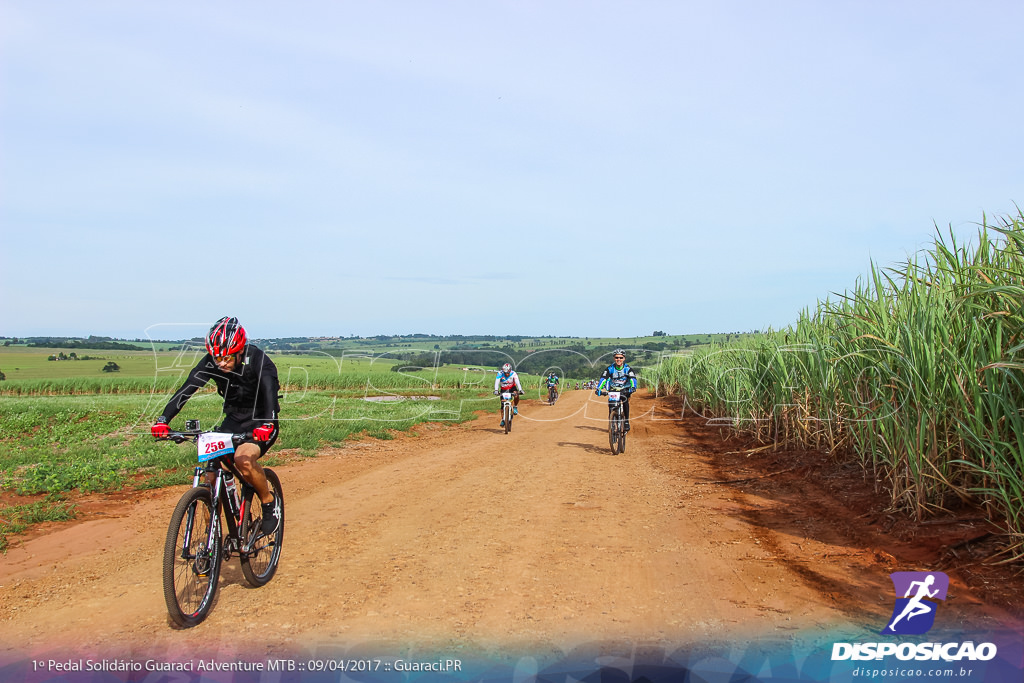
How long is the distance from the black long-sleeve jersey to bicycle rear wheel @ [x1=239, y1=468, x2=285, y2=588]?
0.53 metres

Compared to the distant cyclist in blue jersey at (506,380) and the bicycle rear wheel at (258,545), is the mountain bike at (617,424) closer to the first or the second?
the distant cyclist in blue jersey at (506,380)

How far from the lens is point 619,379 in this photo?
1406 cm

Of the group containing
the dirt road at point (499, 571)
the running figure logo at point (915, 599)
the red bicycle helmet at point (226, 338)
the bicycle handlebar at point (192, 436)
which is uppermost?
the red bicycle helmet at point (226, 338)

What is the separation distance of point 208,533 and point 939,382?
7.14 m

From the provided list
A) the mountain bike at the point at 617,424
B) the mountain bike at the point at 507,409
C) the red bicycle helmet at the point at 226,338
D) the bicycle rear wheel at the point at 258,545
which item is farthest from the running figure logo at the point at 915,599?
the mountain bike at the point at 507,409

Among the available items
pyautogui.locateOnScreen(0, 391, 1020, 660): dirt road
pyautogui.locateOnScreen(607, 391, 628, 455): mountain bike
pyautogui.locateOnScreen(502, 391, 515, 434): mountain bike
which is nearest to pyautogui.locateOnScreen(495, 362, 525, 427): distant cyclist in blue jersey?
pyautogui.locateOnScreen(502, 391, 515, 434): mountain bike

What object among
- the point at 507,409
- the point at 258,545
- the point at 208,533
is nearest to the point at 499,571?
the point at 258,545

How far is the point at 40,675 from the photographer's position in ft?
12.3

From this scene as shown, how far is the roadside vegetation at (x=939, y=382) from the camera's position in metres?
5.32

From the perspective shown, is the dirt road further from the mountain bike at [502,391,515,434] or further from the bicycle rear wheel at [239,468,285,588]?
the mountain bike at [502,391,515,434]

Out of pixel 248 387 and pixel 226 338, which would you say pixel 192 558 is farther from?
pixel 226 338

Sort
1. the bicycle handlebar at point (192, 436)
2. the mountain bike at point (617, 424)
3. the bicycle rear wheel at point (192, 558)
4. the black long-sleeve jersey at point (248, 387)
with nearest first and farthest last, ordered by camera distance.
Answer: the bicycle rear wheel at point (192, 558) → the bicycle handlebar at point (192, 436) → the black long-sleeve jersey at point (248, 387) → the mountain bike at point (617, 424)

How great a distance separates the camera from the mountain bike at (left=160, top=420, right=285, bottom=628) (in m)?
4.36

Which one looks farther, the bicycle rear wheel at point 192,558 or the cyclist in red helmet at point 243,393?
the cyclist in red helmet at point 243,393
